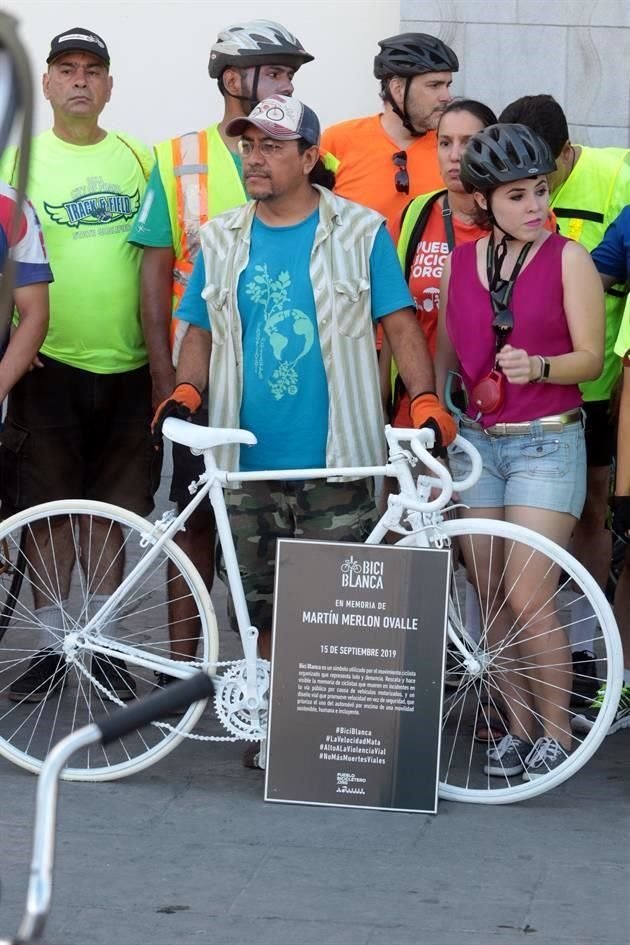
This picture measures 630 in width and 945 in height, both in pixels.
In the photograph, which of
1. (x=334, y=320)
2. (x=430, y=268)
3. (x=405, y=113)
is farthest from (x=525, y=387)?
(x=405, y=113)

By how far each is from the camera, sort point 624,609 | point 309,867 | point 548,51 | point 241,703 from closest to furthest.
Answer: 1. point 309,867
2. point 241,703
3. point 624,609
4. point 548,51

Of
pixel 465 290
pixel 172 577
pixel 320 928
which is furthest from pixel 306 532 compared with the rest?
pixel 320 928

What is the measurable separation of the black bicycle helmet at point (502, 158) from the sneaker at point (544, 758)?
163cm

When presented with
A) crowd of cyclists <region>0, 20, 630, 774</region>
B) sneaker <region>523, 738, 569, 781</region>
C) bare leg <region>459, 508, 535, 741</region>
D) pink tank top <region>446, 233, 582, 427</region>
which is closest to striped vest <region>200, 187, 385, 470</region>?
crowd of cyclists <region>0, 20, 630, 774</region>

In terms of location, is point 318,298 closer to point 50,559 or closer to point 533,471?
point 533,471

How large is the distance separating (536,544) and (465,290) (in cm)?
81

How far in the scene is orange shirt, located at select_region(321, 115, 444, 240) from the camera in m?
5.89

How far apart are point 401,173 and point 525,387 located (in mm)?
1272

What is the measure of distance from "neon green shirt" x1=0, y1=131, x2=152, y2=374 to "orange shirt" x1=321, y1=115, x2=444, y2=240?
0.78m

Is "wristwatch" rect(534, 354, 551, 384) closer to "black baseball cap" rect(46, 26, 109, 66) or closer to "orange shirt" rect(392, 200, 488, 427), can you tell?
"orange shirt" rect(392, 200, 488, 427)

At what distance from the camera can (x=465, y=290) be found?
5008 millimetres

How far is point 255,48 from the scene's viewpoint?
18.3 feet

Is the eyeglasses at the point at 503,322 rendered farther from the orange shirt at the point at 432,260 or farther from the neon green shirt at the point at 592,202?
the neon green shirt at the point at 592,202

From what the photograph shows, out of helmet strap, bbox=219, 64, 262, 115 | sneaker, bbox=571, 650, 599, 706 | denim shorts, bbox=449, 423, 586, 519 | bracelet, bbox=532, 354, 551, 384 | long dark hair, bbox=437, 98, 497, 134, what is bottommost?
sneaker, bbox=571, 650, 599, 706
